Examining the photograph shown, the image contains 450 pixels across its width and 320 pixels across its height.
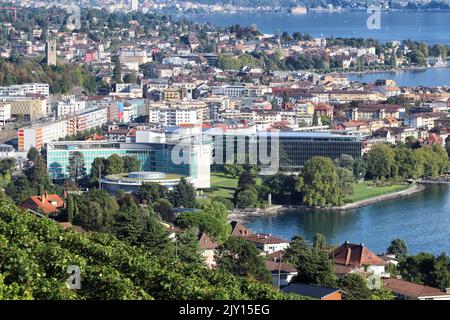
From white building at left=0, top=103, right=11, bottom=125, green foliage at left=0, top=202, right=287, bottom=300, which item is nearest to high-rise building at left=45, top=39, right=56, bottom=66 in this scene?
white building at left=0, top=103, right=11, bottom=125

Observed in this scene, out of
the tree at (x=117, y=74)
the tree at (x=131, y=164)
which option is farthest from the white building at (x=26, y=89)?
the tree at (x=131, y=164)

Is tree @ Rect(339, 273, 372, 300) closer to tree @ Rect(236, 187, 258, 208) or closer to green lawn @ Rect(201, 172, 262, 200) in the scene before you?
tree @ Rect(236, 187, 258, 208)

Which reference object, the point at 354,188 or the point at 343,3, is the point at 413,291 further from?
the point at 343,3

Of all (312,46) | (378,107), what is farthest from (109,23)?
(378,107)

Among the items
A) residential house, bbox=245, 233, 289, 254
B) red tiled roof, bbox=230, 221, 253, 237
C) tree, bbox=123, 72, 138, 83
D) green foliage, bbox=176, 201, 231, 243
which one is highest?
green foliage, bbox=176, 201, 231, 243

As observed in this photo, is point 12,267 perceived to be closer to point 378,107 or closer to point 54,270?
point 54,270

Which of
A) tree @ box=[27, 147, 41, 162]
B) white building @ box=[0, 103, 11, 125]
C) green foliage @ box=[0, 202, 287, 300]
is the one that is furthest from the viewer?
white building @ box=[0, 103, 11, 125]

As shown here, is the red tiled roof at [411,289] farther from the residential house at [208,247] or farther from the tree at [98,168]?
the tree at [98,168]

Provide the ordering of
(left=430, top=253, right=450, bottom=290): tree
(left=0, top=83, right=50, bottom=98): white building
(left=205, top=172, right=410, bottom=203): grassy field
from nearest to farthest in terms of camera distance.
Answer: (left=430, top=253, right=450, bottom=290): tree
(left=205, top=172, right=410, bottom=203): grassy field
(left=0, top=83, right=50, bottom=98): white building
